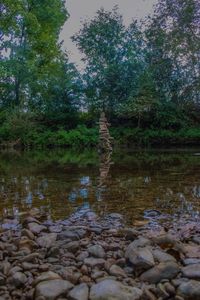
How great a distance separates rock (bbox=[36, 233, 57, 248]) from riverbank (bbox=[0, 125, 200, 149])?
19.6m

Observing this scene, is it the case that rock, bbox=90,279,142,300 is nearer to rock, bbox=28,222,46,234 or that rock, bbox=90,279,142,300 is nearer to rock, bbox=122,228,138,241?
rock, bbox=122,228,138,241

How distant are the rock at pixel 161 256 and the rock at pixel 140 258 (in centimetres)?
5

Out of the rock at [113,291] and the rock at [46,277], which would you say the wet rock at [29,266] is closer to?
the rock at [46,277]

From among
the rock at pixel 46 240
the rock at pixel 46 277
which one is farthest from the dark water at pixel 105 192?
the rock at pixel 46 277

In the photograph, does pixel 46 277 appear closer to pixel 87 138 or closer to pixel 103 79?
pixel 87 138

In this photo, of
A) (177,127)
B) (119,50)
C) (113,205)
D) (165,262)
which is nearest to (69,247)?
(165,262)

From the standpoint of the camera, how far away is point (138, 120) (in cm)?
2534

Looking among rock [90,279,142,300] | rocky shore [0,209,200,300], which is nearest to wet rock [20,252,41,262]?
rocky shore [0,209,200,300]

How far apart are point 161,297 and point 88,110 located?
24.9 m

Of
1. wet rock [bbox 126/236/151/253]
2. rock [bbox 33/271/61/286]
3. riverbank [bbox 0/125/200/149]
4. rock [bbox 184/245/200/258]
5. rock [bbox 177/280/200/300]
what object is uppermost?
riverbank [bbox 0/125/200/149]

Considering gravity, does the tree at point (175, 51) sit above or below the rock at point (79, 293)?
above

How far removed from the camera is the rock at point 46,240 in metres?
3.33

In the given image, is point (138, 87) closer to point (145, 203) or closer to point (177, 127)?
point (177, 127)

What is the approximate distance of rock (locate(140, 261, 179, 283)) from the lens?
2.57 metres
